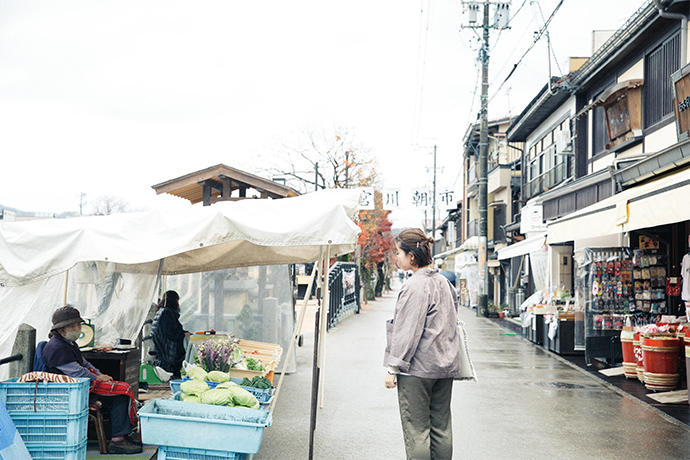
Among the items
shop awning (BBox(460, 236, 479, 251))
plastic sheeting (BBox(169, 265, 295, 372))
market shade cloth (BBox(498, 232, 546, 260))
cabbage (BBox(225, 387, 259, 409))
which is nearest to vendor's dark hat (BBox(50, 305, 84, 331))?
cabbage (BBox(225, 387, 259, 409))

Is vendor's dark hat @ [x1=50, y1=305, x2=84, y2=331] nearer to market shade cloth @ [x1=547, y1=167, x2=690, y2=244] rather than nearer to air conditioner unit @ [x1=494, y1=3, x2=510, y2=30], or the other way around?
market shade cloth @ [x1=547, y1=167, x2=690, y2=244]

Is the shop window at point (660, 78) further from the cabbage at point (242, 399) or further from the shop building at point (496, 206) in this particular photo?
the shop building at point (496, 206)

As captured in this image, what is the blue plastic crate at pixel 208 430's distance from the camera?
4.77 meters

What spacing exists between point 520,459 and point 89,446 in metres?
4.33

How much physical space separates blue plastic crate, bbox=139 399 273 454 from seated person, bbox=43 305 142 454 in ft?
3.51

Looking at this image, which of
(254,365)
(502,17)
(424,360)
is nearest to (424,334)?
(424,360)

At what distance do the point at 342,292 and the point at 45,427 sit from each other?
19.4 meters

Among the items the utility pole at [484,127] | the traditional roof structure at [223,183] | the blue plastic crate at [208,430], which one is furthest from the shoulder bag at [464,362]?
the utility pole at [484,127]

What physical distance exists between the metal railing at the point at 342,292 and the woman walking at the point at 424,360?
497 inches

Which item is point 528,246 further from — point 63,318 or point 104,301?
point 63,318

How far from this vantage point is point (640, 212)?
26.9ft

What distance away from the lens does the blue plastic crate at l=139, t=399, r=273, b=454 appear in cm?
477

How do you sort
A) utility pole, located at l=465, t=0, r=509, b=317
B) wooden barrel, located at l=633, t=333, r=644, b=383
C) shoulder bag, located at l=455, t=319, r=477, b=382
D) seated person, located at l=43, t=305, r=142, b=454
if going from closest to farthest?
shoulder bag, located at l=455, t=319, r=477, b=382 < seated person, located at l=43, t=305, r=142, b=454 < wooden barrel, located at l=633, t=333, r=644, b=383 < utility pole, located at l=465, t=0, r=509, b=317

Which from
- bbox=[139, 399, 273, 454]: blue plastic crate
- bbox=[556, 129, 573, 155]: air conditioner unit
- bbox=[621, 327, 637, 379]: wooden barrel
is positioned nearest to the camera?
bbox=[139, 399, 273, 454]: blue plastic crate
